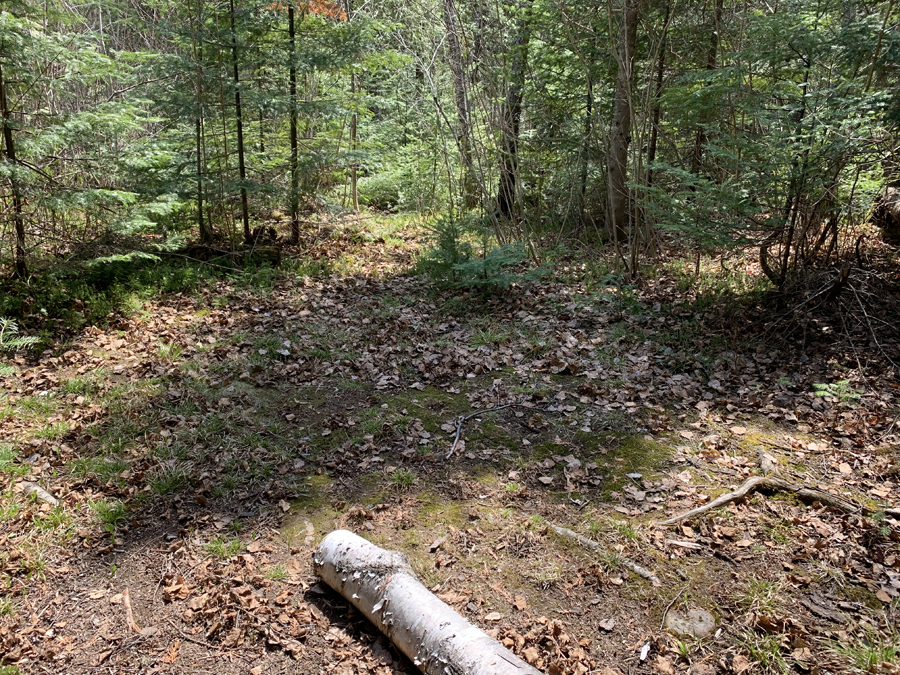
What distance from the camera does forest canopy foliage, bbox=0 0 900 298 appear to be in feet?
18.6

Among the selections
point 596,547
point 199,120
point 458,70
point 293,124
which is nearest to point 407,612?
point 596,547

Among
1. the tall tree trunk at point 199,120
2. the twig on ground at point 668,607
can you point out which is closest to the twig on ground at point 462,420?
the twig on ground at point 668,607

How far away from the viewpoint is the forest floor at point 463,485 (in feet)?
10.0

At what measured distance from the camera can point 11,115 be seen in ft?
20.4

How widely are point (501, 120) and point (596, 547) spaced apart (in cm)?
714

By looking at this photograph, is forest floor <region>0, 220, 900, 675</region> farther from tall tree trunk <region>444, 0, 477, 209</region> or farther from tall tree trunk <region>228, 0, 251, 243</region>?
tall tree trunk <region>444, 0, 477, 209</region>

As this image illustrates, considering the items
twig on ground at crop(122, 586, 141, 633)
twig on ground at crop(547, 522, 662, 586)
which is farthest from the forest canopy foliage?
twig on ground at crop(122, 586, 141, 633)

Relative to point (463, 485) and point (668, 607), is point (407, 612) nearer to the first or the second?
point (463, 485)

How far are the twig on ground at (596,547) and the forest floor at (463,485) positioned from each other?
0.11 feet

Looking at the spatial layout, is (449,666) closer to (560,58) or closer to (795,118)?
(795,118)

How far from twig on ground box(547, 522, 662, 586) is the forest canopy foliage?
4061 mm

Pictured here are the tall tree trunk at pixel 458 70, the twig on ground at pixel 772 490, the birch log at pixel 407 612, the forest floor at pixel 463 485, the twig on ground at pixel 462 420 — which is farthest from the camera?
the tall tree trunk at pixel 458 70

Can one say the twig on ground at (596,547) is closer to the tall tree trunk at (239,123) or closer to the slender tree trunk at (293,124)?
the tall tree trunk at (239,123)

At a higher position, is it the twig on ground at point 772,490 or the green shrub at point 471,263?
the green shrub at point 471,263
